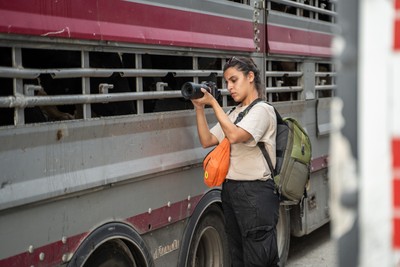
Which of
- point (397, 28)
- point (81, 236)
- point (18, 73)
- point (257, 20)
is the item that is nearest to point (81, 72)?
point (18, 73)

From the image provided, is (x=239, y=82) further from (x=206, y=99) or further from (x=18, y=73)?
(x=18, y=73)

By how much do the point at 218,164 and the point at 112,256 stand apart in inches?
34.4

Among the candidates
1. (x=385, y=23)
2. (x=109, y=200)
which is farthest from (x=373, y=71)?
(x=109, y=200)

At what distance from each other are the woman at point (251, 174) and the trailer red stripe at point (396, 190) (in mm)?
2377

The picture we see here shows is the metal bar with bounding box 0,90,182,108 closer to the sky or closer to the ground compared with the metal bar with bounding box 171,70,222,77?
closer to the ground

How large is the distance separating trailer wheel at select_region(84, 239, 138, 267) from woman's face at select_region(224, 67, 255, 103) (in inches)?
46.2

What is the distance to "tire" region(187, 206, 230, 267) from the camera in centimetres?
438

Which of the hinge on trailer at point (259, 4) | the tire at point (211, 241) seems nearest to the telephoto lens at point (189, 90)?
the tire at point (211, 241)

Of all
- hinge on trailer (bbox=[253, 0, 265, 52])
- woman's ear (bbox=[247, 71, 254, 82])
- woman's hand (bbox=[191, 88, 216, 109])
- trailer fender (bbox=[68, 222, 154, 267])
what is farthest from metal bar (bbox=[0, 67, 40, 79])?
hinge on trailer (bbox=[253, 0, 265, 52])

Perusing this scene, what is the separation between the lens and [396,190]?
51.9 inches

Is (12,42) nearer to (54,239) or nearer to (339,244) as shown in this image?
(54,239)

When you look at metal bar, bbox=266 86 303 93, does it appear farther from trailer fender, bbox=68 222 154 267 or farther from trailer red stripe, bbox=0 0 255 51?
trailer fender, bbox=68 222 154 267

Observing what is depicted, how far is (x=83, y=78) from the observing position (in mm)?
3039

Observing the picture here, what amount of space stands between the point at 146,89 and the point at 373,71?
2455mm
